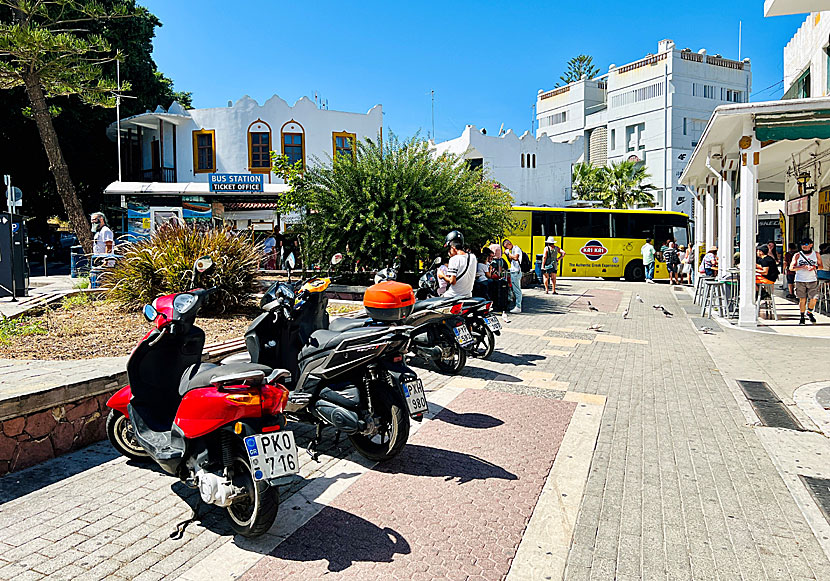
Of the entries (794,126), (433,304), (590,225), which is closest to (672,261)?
(590,225)

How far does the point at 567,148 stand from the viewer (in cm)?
4647

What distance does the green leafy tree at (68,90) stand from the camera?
696 inches

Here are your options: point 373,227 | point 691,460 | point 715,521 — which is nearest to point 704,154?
point 373,227

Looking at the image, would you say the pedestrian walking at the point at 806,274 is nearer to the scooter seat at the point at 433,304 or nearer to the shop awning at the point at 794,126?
the shop awning at the point at 794,126

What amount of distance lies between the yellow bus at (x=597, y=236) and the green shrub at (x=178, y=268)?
18.5 meters

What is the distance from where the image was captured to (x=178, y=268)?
894 centimetres

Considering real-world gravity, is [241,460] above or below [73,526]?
above

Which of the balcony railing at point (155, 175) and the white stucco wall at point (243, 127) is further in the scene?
the balcony railing at point (155, 175)

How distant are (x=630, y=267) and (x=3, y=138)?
95.4 ft

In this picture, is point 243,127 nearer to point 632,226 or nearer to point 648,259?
point 632,226

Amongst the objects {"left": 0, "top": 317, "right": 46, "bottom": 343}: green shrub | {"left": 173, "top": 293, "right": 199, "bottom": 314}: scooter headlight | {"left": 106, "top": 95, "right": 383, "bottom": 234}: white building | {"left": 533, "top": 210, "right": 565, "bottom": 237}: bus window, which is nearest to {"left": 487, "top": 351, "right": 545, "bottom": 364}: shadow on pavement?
{"left": 173, "top": 293, "right": 199, "bottom": 314}: scooter headlight

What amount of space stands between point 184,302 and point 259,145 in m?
27.9

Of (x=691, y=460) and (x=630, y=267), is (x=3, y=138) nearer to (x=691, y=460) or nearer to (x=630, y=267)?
(x=630, y=267)

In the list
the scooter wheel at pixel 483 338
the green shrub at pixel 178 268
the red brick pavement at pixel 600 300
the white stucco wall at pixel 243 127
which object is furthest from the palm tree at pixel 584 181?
the green shrub at pixel 178 268
